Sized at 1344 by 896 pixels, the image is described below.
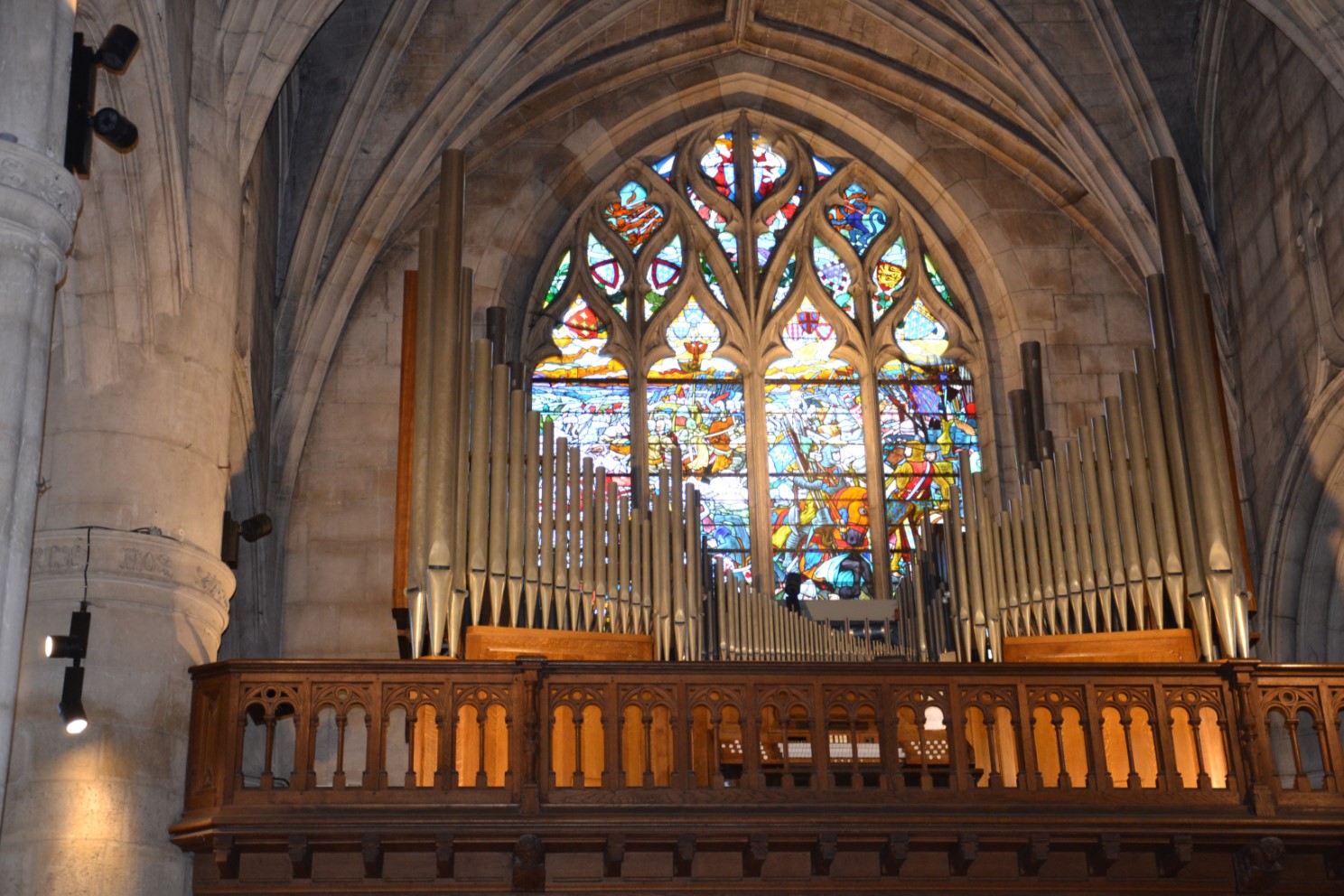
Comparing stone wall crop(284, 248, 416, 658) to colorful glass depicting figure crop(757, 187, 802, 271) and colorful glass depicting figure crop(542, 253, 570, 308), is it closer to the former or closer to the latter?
colorful glass depicting figure crop(542, 253, 570, 308)

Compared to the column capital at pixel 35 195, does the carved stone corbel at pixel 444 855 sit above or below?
below

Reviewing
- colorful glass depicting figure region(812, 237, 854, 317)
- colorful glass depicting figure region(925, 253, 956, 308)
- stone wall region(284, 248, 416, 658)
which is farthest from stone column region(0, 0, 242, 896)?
colorful glass depicting figure region(925, 253, 956, 308)

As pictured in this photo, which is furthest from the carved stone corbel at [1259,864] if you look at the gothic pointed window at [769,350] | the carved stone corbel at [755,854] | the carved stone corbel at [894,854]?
the gothic pointed window at [769,350]

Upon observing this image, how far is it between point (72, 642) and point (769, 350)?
8507 millimetres

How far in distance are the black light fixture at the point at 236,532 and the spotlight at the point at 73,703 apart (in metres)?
2.62

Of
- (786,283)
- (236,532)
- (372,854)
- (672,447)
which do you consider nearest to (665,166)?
(786,283)

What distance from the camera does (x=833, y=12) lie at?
695 inches

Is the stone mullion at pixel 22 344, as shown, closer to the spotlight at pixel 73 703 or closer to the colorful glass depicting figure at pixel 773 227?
the spotlight at pixel 73 703

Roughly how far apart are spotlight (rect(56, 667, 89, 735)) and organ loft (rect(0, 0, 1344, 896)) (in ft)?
0.11

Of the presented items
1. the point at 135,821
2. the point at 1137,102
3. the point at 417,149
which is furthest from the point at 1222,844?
the point at 417,149

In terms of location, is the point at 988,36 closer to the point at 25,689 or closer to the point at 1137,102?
the point at 1137,102

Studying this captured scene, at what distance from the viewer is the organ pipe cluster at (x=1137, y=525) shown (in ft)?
40.4

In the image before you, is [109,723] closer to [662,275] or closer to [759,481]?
[759,481]

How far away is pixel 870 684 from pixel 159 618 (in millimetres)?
4099
